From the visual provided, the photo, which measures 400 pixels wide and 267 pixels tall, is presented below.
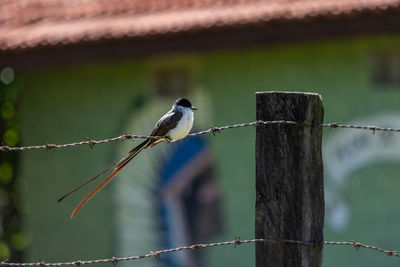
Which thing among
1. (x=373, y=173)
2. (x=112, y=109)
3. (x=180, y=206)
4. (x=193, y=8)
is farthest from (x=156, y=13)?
(x=373, y=173)

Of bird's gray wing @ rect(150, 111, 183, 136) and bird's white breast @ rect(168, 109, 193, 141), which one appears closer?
bird's white breast @ rect(168, 109, 193, 141)

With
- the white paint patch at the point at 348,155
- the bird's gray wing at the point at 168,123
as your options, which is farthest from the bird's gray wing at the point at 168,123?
the white paint patch at the point at 348,155

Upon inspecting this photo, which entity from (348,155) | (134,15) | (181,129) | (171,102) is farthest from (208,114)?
(181,129)

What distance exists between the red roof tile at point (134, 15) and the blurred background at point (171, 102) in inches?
1.1

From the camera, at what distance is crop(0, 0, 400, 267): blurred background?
35.2ft

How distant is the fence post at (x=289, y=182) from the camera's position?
4.07m

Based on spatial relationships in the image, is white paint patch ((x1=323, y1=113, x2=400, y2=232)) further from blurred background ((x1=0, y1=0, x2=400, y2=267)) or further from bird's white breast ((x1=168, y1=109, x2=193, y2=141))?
bird's white breast ((x1=168, y1=109, x2=193, y2=141))

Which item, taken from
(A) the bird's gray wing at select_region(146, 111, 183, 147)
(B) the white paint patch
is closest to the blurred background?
(B) the white paint patch

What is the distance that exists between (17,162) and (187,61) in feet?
10.4

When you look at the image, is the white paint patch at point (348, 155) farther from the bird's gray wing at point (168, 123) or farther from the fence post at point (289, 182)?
the fence post at point (289, 182)

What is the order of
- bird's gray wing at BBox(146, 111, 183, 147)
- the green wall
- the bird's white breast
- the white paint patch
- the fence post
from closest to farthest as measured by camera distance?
the fence post
the bird's white breast
bird's gray wing at BBox(146, 111, 183, 147)
the white paint patch
the green wall

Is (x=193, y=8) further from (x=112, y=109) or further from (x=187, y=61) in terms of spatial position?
(x=112, y=109)

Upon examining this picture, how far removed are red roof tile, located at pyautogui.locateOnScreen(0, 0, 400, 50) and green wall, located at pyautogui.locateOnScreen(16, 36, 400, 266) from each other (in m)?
0.54

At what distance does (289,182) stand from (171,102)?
7.61 meters
